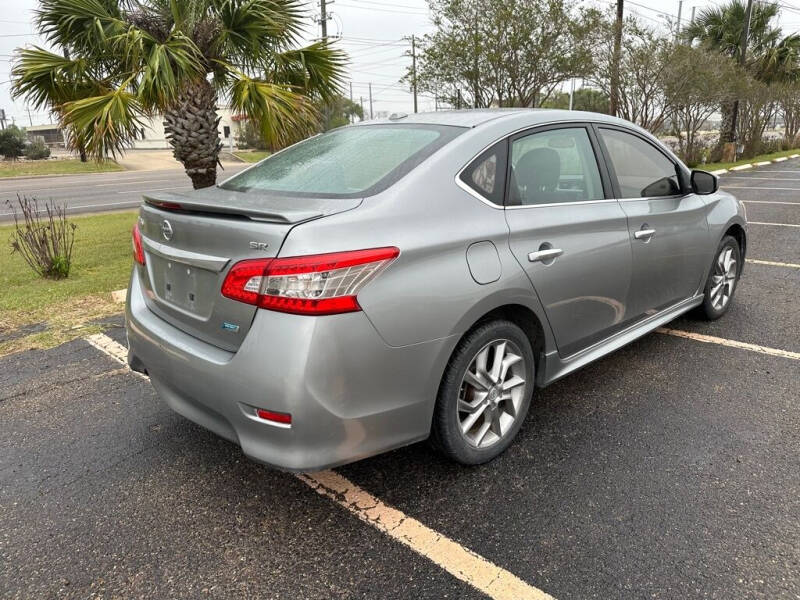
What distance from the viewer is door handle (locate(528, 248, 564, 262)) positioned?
8.82 feet

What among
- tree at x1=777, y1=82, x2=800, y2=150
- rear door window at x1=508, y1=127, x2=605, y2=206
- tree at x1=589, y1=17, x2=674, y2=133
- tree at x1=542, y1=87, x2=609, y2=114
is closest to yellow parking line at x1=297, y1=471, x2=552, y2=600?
rear door window at x1=508, y1=127, x2=605, y2=206

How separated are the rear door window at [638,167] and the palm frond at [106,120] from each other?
511 centimetres

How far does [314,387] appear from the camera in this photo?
6.75 feet

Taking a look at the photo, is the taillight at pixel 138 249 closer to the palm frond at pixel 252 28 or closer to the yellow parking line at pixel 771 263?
the palm frond at pixel 252 28

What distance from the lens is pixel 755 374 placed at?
12.1 feet

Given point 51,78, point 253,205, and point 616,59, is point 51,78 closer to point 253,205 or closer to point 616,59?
point 253,205

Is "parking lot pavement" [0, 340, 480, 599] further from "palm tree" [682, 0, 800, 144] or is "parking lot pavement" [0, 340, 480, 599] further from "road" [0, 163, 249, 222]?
"palm tree" [682, 0, 800, 144]

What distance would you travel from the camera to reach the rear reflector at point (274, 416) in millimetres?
2078

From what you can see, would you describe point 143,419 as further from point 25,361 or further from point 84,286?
point 84,286

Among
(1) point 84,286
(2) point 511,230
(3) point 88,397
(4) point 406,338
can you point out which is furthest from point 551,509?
(1) point 84,286

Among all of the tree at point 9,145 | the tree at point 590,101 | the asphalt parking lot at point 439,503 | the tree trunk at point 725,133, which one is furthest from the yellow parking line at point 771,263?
the tree at point 9,145

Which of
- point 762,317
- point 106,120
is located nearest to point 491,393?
point 762,317

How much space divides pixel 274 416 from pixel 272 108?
553 cm

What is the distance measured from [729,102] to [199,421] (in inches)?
1022
